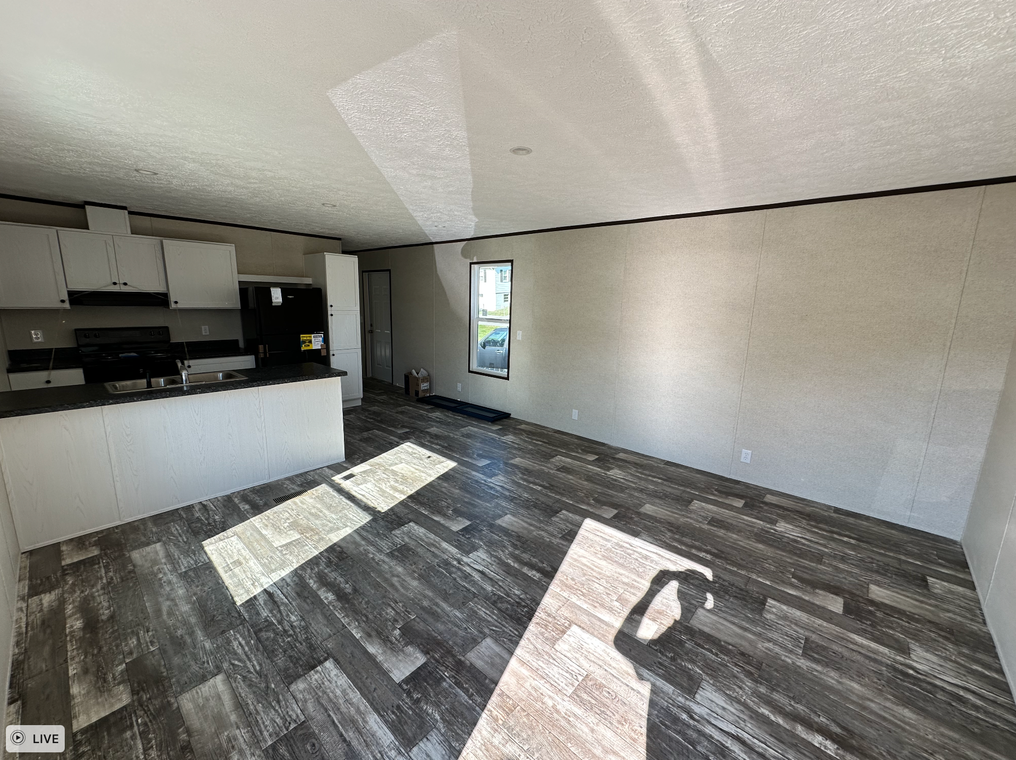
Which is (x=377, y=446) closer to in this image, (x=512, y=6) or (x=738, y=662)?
(x=738, y=662)

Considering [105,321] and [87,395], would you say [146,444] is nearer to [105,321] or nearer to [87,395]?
[87,395]

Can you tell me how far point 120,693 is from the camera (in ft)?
5.41

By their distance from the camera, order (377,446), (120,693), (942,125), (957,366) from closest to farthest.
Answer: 1. (120,693)
2. (942,125)
3. (957,366)
4. (377,446)

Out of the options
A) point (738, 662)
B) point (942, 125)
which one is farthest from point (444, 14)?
point (738, 662)

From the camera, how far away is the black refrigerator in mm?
5180

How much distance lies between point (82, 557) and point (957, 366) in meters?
6.08

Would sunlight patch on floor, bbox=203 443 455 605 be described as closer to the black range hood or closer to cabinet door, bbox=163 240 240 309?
cabinet door, bbox=163 240 240 309

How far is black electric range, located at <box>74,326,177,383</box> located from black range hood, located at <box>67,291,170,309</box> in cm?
34

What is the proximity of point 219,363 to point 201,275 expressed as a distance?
1118 mm

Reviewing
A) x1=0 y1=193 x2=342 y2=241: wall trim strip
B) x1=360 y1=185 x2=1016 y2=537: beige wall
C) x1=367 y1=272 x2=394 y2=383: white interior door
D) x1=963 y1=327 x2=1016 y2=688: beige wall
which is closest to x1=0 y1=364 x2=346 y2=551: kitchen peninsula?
x1=0 y1=193 x2=342 y2=241: wall trim strip

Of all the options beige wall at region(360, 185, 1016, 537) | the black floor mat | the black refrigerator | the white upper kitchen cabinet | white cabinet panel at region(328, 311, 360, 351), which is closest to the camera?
beige wall at region(360, 185, 1016, 537)

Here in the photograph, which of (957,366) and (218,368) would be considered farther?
(218,368)

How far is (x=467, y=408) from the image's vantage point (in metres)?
6.00

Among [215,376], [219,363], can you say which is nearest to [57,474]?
[215,376]
